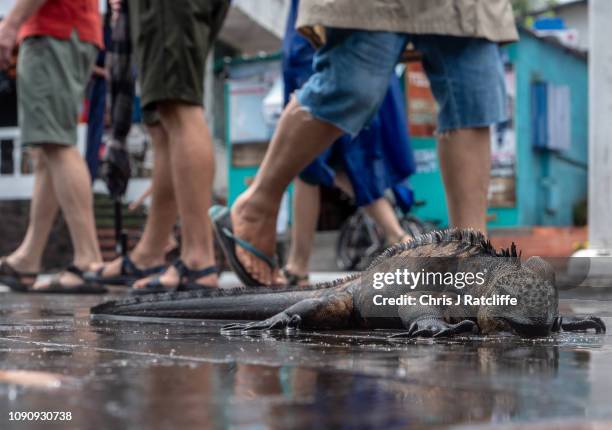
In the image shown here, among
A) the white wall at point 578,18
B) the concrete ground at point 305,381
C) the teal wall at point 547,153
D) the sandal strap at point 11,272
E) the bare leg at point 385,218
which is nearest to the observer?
the concrete ground at point 305,381

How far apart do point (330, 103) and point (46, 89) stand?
237cm

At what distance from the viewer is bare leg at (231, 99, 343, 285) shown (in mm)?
3697

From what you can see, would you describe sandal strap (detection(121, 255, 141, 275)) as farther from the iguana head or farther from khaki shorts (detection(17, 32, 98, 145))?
the iguana head

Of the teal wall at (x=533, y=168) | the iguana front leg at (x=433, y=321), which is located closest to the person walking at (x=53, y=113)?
the iguana front leg at (x=433, y=321)

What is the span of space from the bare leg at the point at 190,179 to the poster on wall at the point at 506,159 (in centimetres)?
831

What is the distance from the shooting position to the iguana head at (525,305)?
2.42 metres

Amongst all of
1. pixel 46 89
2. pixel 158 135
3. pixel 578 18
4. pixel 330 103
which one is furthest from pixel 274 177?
pixel 578 18

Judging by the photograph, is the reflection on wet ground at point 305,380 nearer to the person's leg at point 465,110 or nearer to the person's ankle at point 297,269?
the person's leg at point 465,110

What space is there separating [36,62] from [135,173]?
7.55 metres

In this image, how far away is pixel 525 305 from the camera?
2424 mm

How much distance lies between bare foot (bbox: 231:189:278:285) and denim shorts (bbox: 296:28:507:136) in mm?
544

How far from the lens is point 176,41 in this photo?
14.0 ft

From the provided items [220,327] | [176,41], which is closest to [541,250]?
[176,41]

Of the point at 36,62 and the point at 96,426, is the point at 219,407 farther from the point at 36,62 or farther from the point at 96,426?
the point at 36,62
